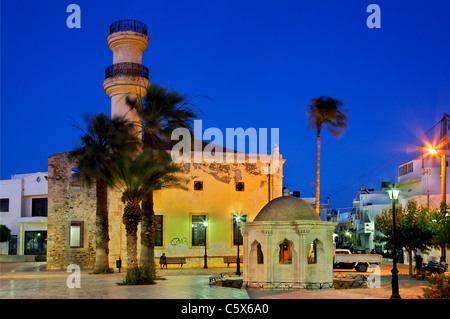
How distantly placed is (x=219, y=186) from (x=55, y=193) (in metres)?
11.6

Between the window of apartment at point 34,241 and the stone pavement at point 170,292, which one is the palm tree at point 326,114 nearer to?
the stone pavement at point 170,292

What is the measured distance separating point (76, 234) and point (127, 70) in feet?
39.1

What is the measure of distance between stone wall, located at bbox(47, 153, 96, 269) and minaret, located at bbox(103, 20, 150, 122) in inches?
216

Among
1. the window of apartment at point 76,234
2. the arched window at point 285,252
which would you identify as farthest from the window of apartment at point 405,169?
the window of apartment at point 76,234

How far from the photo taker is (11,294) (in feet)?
66.7

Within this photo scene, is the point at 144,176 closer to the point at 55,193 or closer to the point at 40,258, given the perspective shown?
the point at 55,193

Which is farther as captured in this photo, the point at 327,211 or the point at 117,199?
the point at 327,211

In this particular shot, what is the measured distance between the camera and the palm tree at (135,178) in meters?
24.2

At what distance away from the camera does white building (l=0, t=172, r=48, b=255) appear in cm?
5412

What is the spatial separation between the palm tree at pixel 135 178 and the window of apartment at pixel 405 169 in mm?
40058

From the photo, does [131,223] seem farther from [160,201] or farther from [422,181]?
[422,181]
